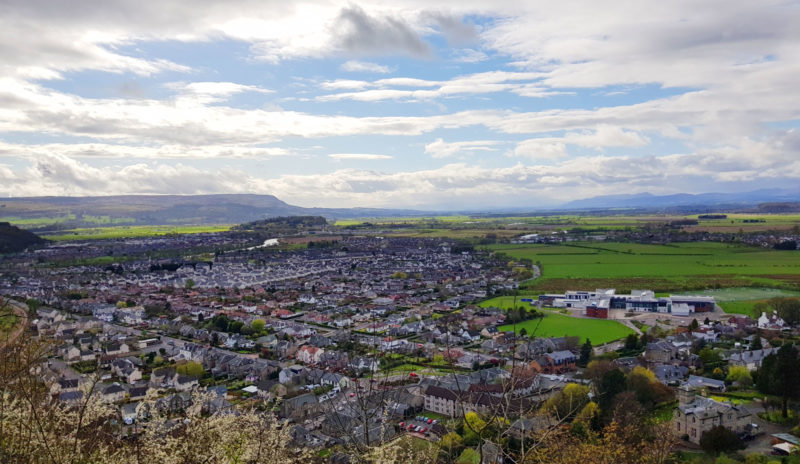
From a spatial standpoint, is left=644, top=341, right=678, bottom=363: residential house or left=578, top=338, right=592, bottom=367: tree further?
left=578, top=338, right=592, bottom=367: tree

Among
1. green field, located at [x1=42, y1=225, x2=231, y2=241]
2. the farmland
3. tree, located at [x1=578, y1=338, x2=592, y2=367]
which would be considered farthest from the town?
green field, located at [x1=42, y1=225, x2=231, y2=241]

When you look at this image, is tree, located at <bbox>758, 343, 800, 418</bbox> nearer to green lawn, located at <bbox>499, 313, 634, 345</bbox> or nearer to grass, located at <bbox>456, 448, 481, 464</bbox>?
green lawn, located at <bbox>499, 313, 634, 345</bbox>

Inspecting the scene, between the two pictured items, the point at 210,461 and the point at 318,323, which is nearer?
the point at 210,461

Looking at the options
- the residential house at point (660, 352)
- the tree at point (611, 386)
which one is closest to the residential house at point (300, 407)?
the tree at point (611, 386)

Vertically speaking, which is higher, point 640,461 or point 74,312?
point 640,461

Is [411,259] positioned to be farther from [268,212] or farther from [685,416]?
[268,212]

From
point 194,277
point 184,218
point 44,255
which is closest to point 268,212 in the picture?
point 184,218

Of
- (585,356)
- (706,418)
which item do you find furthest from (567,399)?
(585,356)
